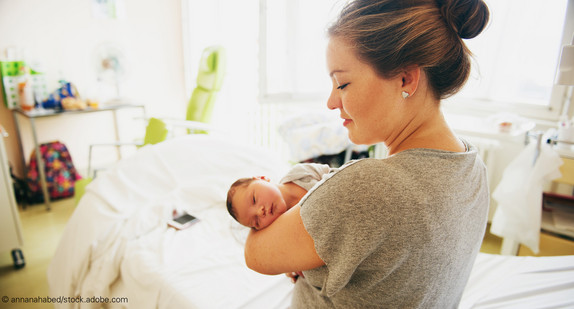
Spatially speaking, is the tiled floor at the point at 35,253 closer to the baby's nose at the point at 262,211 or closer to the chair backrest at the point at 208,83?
the chair backrest at the point at 208,83

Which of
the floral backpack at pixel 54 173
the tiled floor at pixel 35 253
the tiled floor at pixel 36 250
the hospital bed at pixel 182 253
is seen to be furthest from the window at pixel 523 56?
the floral backpack at pixel 54 173

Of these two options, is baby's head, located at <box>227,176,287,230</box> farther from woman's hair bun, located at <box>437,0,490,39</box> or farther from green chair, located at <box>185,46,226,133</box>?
green chair, located at <box>185,46,226,133</box>

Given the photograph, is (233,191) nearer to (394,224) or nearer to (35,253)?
(394,224)

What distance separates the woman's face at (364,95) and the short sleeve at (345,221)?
11 centimetres

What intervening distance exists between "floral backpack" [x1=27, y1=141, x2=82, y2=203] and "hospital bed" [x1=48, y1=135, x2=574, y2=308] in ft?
6.10

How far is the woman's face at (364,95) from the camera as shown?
583 mm

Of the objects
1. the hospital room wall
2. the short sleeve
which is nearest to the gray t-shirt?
the short sleeve

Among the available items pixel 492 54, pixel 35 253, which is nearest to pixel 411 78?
pixel 492 54

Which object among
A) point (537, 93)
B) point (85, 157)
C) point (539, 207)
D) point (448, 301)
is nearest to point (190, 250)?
point (448, 301)

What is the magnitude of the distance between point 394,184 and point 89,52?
387cm

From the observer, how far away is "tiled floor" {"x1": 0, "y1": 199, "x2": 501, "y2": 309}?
1964 millimetres

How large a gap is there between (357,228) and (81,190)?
79.3 inches

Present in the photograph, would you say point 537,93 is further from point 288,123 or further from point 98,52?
point 98,52

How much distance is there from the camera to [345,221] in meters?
0.51
